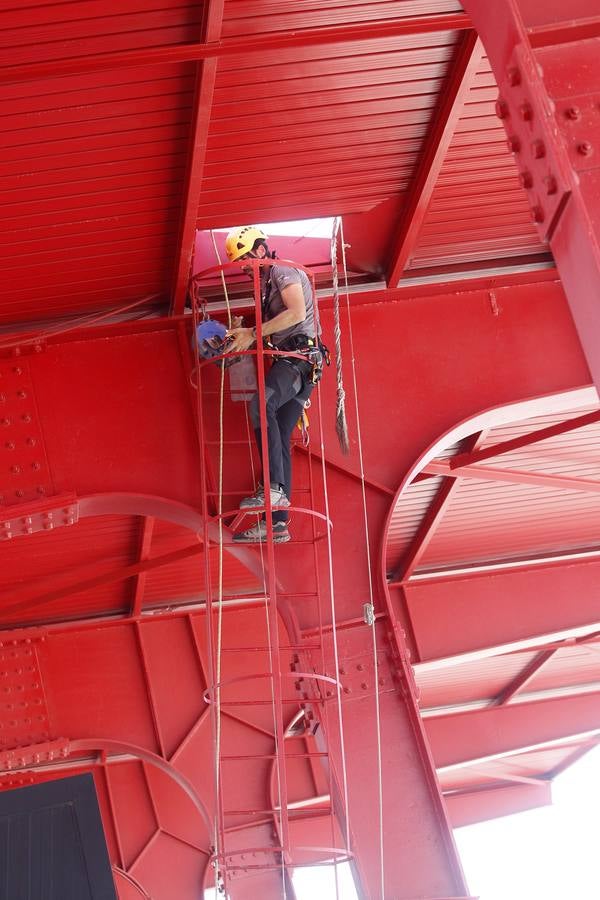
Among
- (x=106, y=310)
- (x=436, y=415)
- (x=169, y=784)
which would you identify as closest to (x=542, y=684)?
(x=169, y=784)

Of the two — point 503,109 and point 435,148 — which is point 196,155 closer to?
point 435,148

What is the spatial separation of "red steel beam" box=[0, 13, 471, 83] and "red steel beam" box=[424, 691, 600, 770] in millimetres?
15431

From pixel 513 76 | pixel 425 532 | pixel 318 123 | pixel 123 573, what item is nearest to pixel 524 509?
pixel 425 532

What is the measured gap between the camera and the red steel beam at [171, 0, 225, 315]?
6945 mm

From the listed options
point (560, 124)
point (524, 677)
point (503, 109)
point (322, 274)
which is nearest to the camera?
point (560, 124)

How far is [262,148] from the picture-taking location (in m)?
8.28

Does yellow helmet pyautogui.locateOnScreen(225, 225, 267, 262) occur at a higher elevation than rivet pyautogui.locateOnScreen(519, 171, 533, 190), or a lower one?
higher

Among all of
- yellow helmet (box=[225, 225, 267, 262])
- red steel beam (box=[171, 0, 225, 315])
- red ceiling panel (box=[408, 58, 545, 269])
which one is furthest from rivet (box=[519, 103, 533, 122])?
yellow helmet (box=[225, 225, 267, 262])

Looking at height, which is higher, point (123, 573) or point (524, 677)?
point (524, 677)

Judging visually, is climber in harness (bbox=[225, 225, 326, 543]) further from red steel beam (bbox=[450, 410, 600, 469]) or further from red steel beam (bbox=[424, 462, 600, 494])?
red steel beam (bbox=[424, 462, 600, 494])

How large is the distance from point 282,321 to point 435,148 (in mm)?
1927

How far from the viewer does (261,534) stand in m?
8.89

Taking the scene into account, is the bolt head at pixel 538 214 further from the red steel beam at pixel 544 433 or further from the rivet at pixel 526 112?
the red steel beam at pixel 544 433

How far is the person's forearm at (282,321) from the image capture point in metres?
8.90
